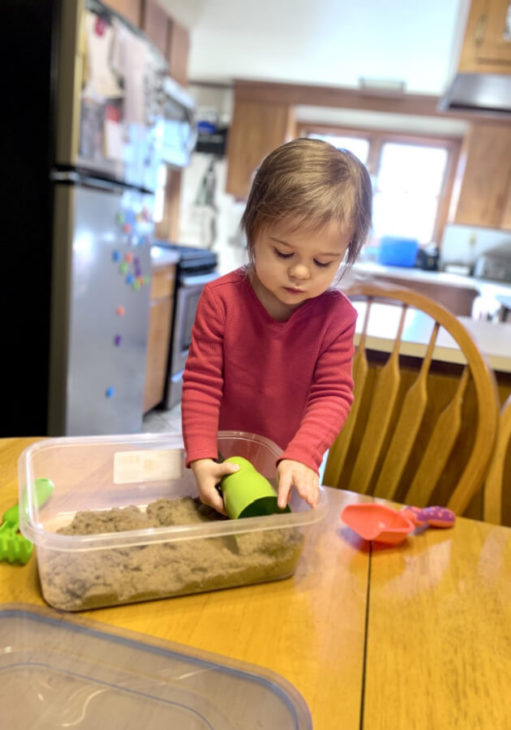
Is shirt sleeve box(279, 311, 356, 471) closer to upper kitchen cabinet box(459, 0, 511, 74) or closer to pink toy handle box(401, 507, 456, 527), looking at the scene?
pink toy handle box(401, 507, 456, 527)

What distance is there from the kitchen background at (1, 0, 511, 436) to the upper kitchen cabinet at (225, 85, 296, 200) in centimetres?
2

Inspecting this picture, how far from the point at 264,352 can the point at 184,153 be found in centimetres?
292

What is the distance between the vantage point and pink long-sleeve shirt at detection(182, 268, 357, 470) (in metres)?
0.64

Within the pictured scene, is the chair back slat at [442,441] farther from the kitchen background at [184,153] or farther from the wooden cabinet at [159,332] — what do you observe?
the wooden cabinet at [159,332]

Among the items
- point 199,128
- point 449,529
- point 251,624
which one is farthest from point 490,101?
point 199,128

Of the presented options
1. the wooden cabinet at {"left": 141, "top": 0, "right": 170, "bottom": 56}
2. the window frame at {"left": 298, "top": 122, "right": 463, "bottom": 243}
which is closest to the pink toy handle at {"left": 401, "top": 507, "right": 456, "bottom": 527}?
the wooden cabinet at {"left": 141, "top": 0, "right": 170, "bottom": 56}

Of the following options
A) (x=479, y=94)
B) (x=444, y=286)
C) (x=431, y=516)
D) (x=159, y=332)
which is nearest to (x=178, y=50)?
(x=159, y=332)

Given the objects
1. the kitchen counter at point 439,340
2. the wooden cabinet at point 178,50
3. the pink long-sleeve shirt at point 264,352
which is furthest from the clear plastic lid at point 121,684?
the wooden cabinet at point 178,50

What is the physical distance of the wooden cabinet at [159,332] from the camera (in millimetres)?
2621

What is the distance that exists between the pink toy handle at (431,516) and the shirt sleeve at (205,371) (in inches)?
11.3

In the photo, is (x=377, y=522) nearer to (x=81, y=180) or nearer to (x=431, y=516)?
(x=431, y=516)

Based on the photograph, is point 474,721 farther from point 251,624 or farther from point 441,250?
point 441,250

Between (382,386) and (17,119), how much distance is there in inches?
56.1

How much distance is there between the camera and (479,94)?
214 centimetres
